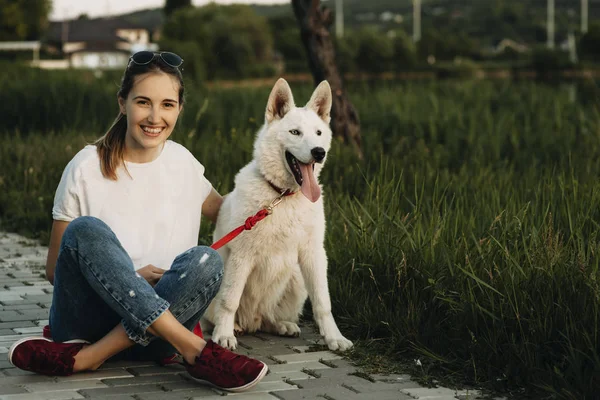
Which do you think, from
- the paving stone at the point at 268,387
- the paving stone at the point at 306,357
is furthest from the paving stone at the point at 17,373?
the paving stone at the point at 306,357

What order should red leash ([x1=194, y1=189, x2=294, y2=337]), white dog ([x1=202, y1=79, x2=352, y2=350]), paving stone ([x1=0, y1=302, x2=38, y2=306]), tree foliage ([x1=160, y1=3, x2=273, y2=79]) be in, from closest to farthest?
red leash ([x1=194, y1=189, x2=294, y2=337])
white dog ([x1=202, y1=79, x2=352, y2=350])
paving stone ([x1=0, y1=302, x2=38, y2=306])
tree foliage ([x1=160, y1=3, x2=273, y2=79])

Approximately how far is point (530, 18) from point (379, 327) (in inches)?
5809

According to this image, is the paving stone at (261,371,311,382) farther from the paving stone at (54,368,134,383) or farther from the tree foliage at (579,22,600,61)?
the tree foliage at (579,22,600,61)

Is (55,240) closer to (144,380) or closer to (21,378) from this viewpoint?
(21,378)

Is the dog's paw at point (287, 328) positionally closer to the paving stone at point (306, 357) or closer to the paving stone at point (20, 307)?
the paving stone at point (306, 357)

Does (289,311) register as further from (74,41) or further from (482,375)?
(74,41)

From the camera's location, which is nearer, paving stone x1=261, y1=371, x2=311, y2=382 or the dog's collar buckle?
paving stone x1=261, y1=371, x2=311, y2=382

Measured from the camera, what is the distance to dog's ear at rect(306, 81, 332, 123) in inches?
209

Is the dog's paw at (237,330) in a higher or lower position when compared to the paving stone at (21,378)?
lower

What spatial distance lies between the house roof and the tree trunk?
4827 inches

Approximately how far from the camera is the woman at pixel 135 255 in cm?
412

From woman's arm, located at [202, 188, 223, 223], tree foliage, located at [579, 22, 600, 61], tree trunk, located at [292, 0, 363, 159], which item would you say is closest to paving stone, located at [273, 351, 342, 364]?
woman's arm, located at [202, 188, 223, 223]

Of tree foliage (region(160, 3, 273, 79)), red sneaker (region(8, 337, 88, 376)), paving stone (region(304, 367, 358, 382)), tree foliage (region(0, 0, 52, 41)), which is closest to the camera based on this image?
red sneaker (region(8, 337, 88, 376))

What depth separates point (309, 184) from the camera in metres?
5.11
